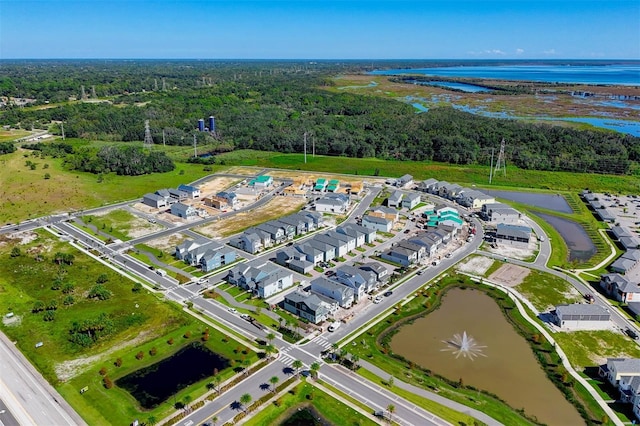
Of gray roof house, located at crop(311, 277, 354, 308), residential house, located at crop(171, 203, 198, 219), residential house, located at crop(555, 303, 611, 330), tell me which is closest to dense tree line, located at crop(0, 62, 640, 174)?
residential house, located at crop(171, 203, 198, 219)

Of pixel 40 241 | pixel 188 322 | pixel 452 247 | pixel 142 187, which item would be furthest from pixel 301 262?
pixel 142 187

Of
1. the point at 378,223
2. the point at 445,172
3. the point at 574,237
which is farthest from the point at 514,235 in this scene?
the point at 445,172

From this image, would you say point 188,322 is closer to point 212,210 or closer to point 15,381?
point 15,381

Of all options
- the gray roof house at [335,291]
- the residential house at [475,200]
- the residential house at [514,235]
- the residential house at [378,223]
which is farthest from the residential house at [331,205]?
the gray roof house at [335,291]

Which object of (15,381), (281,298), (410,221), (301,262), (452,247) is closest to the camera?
(15,381)

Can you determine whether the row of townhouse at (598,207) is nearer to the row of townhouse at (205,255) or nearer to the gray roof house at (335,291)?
the gray roof house at (335,291)

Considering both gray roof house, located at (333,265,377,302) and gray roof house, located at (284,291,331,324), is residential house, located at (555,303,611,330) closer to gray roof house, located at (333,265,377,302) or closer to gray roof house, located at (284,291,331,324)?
gray roof house, located at (333,265,377,302)
